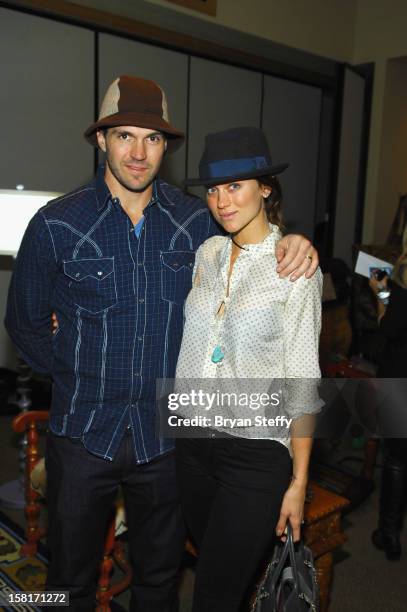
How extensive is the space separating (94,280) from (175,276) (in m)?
0.22

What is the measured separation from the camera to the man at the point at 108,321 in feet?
5.03

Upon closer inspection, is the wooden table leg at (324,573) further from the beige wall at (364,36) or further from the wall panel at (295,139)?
the beige wall at (364,36)

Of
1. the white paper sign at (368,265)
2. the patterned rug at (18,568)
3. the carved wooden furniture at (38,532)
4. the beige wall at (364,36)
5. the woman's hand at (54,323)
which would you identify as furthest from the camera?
the beige wall at (364,36)

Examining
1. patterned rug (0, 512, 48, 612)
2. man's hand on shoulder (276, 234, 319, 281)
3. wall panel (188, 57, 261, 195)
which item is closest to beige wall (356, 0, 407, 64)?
wall panel (188, 57, 261, 195)

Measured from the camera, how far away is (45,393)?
4020 millimetres

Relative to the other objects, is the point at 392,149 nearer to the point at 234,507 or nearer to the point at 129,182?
the point at 129,182

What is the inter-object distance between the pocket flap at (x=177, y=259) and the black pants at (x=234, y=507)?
0.47 meters

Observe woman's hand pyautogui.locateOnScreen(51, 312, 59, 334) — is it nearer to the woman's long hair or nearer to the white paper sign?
the woman's long hair

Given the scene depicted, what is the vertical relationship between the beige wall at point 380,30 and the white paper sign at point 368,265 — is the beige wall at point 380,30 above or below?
above

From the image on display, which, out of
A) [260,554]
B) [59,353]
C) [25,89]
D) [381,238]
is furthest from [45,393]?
[381,238]

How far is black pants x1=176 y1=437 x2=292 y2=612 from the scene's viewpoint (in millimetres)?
1371

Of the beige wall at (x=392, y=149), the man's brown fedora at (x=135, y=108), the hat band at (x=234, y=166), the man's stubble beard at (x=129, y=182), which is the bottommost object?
the man's stubble beard at (x=129, y=182)

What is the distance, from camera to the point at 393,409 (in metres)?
2.32

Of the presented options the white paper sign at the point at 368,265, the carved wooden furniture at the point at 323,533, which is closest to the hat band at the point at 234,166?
the carved wooden furniture at the point at 323,533
